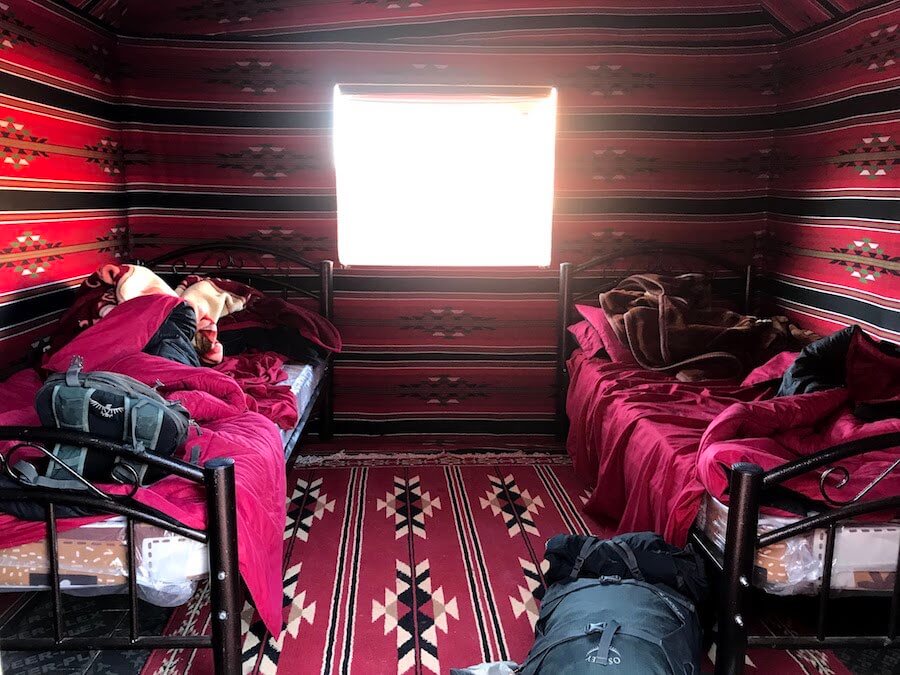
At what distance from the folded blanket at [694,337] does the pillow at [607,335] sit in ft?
0.13

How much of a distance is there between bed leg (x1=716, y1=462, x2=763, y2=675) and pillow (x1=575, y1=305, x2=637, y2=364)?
4.96 ft

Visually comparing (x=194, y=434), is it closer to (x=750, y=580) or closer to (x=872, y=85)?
(x=750, y=580)

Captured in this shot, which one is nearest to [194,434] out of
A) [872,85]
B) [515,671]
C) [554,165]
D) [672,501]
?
[515,671]

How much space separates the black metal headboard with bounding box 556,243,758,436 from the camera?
3725 mm

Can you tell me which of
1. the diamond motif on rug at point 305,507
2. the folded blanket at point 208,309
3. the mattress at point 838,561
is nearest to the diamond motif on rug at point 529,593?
the mattress at point 838,561

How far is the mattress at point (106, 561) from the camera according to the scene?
1.66 m

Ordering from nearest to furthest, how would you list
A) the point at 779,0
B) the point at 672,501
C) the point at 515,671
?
the point at 515,671, the point at 672,501, the point at 779,0

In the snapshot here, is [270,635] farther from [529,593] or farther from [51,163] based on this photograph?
[51,163]

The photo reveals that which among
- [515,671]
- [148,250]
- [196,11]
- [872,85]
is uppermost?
[196,11]

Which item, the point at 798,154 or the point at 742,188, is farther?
the point at 742,188

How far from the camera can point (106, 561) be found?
1670 mm

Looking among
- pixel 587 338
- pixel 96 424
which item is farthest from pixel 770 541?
pixel 587 338

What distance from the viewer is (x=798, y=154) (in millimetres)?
3514

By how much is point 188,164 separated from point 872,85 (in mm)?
3207
